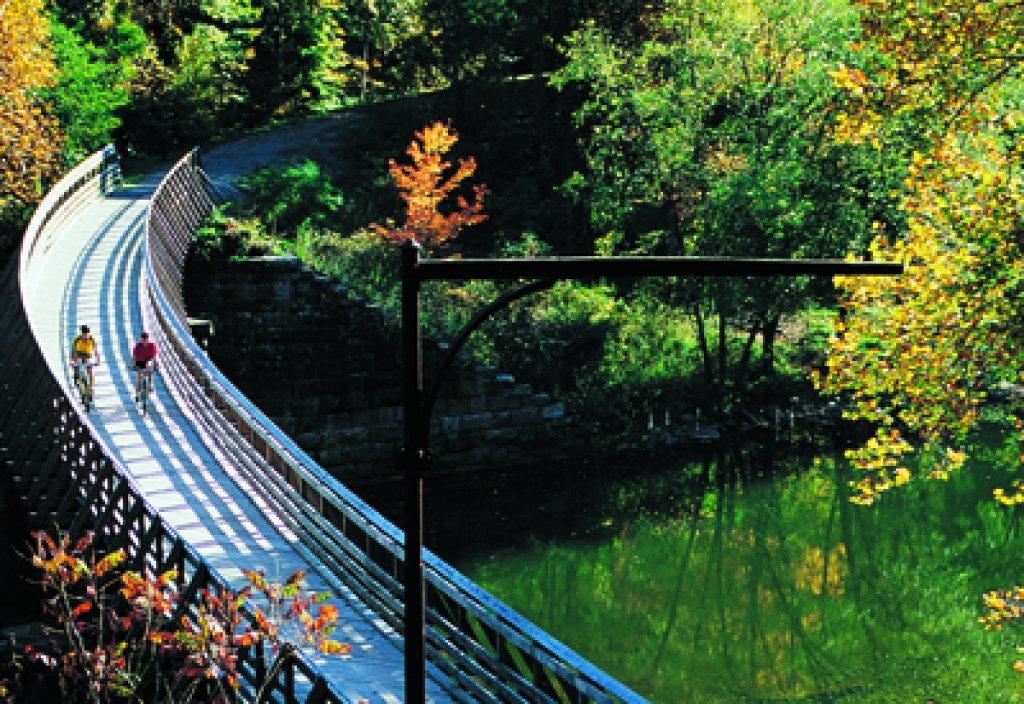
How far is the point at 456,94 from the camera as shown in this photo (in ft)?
146

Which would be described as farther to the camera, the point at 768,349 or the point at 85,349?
the point at 768,349

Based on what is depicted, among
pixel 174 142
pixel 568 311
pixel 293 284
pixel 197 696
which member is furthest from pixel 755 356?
pixel 197 696

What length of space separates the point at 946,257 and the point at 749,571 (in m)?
11.8

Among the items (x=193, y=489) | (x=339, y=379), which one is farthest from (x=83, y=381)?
(x=339, y=379)

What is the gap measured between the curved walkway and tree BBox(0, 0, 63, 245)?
141 cm

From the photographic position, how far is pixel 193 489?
16641 millimetres

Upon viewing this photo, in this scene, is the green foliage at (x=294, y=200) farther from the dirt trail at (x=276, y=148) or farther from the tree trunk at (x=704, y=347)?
the tree trunk at (x=704, y=347)

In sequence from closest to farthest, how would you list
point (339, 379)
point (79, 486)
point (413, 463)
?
point (413, 463), point (79, 486), point (339, 379)

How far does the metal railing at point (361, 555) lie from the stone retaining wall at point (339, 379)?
96.7 inches

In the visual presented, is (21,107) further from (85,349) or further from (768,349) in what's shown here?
(768,349)

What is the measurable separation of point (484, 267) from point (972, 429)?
2939 cm

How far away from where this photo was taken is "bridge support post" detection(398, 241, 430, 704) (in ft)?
18.0

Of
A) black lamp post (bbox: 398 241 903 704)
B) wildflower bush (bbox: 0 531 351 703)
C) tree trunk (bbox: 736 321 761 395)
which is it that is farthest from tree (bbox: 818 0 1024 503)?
tree trunk (bbox: 736 321 761 395)

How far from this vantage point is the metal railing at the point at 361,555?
10.2 meters
